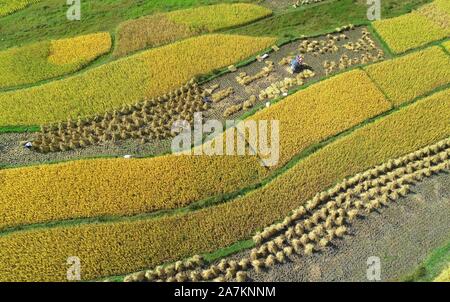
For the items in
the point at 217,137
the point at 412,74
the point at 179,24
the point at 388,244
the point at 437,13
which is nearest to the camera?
the point at 388,244

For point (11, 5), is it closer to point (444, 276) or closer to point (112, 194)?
point (112, 194)

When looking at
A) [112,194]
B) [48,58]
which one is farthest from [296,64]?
[48,58]

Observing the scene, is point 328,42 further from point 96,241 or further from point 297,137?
point 96,241

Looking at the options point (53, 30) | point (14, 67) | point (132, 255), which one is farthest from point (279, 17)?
point (132, 255)

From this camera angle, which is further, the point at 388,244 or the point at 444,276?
the point at 388,244

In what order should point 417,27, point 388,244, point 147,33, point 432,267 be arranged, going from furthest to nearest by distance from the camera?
point 147,33 < point 417,27 < point 388,244 < point 432,267

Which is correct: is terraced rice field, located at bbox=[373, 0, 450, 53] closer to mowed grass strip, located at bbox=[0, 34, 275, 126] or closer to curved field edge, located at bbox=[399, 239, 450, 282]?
mowed grass strip, located at bbox=[0, 34, 275, 126]

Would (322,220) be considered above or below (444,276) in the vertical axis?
above

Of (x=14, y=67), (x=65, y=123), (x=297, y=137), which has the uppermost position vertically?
(x=14, y=67)
